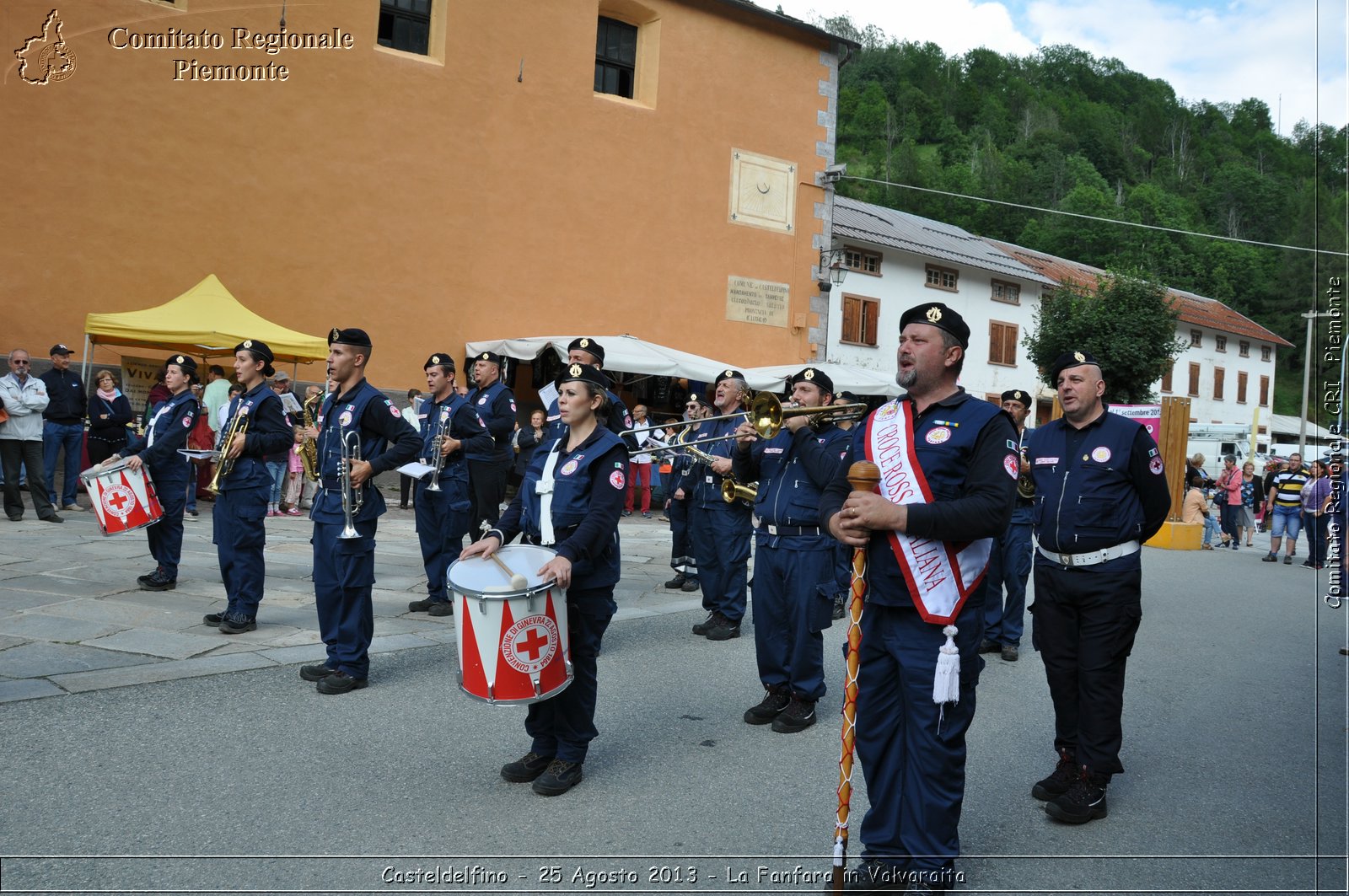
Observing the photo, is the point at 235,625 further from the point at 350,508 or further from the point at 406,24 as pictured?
the point at 406,24

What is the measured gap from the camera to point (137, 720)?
5.11 meters

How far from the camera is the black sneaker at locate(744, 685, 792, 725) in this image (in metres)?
5.80

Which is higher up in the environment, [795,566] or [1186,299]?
[1186,299]

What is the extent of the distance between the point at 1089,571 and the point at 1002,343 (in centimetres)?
3440

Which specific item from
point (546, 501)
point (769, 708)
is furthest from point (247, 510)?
point (769, 708)

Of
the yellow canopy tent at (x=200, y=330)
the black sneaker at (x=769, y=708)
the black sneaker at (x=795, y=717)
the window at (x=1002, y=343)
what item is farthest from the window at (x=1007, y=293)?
the black sneaker at (x=795, y=717)

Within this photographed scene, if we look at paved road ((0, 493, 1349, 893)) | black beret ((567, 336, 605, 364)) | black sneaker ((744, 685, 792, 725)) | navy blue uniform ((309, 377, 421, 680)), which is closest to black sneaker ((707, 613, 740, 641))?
paved road ((0, 493, 1349, 893))

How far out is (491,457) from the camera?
9.11m

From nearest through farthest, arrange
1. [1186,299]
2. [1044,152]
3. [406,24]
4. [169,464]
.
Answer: [169,464]
[406,24]
[1186,299]
[1044,152]

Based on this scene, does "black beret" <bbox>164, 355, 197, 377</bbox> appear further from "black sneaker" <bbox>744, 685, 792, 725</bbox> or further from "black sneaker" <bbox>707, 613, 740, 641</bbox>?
"black sneaker" <bbox>744, 685, 792, 725</bbox>

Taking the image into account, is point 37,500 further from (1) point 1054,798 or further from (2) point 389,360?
(1) point 1054,798

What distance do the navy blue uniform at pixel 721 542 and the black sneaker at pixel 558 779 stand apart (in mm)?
3581

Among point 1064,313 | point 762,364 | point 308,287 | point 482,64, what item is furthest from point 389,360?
point 1064,313

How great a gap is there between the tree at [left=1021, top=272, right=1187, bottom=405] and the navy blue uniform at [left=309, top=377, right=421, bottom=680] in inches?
1255
